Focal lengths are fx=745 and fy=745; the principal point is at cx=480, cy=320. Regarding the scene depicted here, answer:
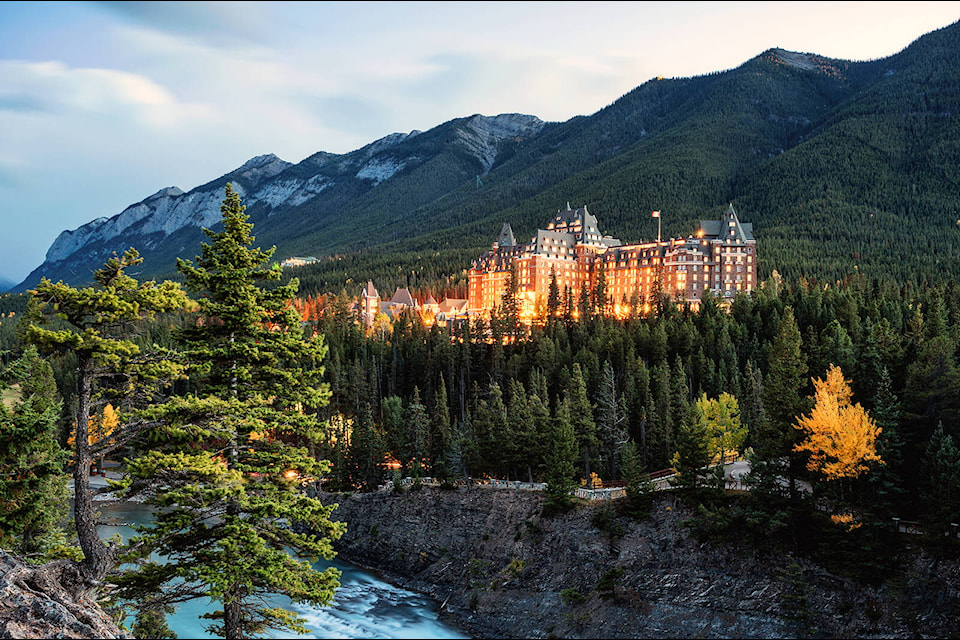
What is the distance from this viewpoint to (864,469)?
50156mm

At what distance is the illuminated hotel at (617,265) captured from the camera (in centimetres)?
16450

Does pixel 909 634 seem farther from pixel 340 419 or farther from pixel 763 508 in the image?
pixel 340 419

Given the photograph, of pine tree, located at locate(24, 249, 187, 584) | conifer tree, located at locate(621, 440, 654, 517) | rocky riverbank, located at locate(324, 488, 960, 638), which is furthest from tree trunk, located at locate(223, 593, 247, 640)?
conifer tree, located at locate(621, 440, 654, 517)

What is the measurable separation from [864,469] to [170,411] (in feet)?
152

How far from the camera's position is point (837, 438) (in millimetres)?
50531

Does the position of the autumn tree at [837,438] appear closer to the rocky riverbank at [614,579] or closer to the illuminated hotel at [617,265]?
the rocky riverbank at [614,579]

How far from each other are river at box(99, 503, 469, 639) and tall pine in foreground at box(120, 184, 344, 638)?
28.1 m

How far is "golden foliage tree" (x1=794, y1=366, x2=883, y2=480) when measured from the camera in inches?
1970

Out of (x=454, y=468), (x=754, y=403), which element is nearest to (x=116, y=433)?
(x=454, y=468)

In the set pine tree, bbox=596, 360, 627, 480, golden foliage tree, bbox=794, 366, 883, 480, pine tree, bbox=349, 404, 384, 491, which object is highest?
golden foliage tree, bbox=794, 366, 883, 480

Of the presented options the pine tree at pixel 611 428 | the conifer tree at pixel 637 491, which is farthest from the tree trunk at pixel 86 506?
the pine tree at pixel 611 428

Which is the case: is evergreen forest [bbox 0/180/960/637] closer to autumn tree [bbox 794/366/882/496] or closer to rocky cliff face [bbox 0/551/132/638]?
autumn tree [bbox 794/366/882/496]

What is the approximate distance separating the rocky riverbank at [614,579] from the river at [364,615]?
91.2 inches

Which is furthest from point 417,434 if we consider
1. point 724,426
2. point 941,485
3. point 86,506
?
point 86,506
